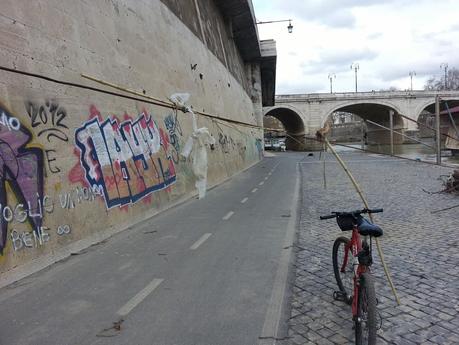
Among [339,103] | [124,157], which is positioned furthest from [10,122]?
[339,103]

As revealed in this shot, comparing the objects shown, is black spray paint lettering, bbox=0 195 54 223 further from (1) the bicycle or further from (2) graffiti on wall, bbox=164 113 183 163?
(2) graffiti on wall, bbox=164 113 183 163

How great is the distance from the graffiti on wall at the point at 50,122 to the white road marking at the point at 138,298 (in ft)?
8.49

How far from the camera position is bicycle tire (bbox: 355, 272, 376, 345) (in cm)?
351

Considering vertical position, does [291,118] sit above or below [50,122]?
above

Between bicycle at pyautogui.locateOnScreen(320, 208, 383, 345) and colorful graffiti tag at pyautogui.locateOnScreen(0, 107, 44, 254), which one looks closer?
bicycle at pyautogui.locateOnScreen(320, 208, 383, 345)

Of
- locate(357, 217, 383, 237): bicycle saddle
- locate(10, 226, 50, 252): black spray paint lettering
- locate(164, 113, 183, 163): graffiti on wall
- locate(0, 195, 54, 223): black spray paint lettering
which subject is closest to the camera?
locate(357, 217, 383, 237): bicycle saddle

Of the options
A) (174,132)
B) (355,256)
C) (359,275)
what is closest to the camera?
(359,275)

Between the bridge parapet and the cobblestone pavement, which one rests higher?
the bridge parapet

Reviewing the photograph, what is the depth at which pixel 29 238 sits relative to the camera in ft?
20.6

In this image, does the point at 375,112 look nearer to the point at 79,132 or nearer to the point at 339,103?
the point at 339,103

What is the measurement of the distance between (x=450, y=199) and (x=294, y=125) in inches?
3038

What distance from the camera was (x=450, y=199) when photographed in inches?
470

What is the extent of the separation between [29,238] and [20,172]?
3.01 feet

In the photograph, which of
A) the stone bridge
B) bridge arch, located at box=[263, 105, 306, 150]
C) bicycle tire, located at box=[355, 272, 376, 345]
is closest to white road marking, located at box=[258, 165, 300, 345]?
bicycle tire, located at box=[355, 272, 376, 345]
